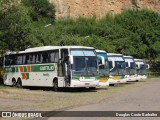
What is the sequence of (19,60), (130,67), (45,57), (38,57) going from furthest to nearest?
Result: (130,67) < (19,60) < (38,57) < (45,57)

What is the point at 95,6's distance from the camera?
92.4m

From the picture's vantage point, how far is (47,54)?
97.5ft

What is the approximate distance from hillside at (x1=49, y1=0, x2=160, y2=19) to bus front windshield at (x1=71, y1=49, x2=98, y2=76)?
59.3 meters

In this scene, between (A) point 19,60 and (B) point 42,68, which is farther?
(A) point 19,60

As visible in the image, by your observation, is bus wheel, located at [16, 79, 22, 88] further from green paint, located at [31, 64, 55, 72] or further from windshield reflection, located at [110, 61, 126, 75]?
windshield reflection, located at [110, 61, 126, 75]

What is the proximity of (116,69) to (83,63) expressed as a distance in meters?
10.4

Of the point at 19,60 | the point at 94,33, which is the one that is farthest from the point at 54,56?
the point at 94,33

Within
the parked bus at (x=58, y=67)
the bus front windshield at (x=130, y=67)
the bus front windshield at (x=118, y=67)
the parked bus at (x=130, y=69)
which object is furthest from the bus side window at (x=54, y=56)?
the bus front windshield at (x=130, y=67)

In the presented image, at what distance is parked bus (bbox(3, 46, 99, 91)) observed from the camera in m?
27.2

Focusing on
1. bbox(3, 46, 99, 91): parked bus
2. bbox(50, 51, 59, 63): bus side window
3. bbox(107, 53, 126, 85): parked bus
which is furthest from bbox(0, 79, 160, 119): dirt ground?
bbox(107, 53, 126, 85): parked bus

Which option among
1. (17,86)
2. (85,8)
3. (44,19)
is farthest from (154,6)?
(17,86)

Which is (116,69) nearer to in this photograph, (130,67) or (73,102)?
(130,67)

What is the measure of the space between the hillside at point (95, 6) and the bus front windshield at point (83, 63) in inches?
2335

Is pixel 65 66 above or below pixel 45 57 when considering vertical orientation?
below
